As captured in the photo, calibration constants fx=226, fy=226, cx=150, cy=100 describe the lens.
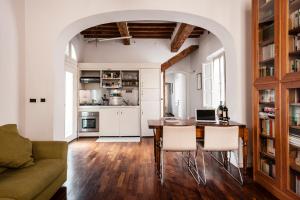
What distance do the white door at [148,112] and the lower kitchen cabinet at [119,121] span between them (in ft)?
0.71

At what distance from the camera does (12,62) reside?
321 centimetres

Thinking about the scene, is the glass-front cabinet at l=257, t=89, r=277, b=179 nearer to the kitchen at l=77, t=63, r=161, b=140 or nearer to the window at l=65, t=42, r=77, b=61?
the kitchen at l=77, t=63, r=161, b=140

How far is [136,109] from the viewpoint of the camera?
691 centimetres

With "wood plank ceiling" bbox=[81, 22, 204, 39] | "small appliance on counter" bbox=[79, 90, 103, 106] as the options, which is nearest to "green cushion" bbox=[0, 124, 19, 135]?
"wood plank ceiling" bbox=[81, 22, 204, 39]

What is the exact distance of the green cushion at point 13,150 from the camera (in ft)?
7.47

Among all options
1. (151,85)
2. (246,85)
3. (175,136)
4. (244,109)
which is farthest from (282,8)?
(151,85)

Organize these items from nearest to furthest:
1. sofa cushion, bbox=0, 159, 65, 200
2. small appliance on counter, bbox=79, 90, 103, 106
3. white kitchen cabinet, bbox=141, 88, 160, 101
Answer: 1. sofa cushion, bbox=0, 159, 65, 200
2. white kitchen cabinet, bbox=141, 88, 160, 101
3. small appliance on counter, bbox=79, 90, 103, 106

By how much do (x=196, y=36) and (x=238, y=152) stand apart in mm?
4828

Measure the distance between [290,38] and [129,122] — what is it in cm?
504

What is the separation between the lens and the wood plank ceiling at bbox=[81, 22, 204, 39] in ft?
20.0

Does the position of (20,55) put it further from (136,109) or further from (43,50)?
(136,109)

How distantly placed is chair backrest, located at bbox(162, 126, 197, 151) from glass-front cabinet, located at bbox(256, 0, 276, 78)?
1.24 m

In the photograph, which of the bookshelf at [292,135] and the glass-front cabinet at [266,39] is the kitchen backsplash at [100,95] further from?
the bookshelf at [292,135]

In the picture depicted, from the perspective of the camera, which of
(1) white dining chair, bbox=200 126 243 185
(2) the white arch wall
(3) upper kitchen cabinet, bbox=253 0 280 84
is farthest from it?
(2) the white arch wall
